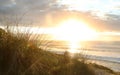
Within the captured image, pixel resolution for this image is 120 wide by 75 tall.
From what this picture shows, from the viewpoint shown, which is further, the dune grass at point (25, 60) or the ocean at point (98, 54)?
the ocean at point (98, 54)

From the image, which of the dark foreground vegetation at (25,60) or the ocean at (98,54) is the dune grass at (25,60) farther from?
the ocean at (98,54)

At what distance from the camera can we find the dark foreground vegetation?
9.98 m

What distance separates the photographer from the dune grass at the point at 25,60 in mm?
9972

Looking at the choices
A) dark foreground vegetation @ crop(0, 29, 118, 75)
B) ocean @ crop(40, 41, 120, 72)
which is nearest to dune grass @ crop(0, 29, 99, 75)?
dark foreground vegetation @ crop(0, 29, 118, 75)

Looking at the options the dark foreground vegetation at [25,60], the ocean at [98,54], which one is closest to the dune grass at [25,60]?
the dark foreground vegetation at [25,60]

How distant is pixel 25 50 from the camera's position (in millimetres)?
10461

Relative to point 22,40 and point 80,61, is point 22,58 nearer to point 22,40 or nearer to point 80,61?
point 22,40

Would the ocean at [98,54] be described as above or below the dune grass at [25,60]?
above

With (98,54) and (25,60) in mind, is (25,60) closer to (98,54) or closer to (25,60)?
(25,60)

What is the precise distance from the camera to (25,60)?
10289 mm

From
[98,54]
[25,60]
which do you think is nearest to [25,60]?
[25,60]

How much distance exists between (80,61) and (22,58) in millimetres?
3062

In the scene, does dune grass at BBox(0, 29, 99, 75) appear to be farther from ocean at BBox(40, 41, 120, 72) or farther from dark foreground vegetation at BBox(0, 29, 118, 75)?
ocean at BBox(40, 41, 120, 72)

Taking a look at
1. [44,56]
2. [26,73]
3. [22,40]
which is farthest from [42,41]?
[26,73]
